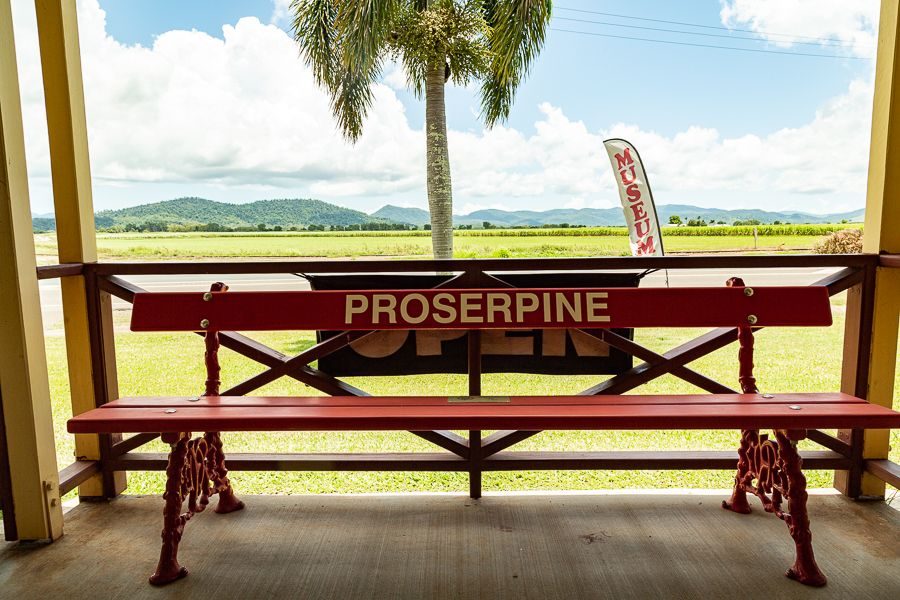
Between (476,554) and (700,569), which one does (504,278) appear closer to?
(476,554)

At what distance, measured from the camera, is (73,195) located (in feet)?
8.26

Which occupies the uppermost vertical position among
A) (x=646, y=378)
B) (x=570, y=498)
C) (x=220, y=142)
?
(x=220, y=142)

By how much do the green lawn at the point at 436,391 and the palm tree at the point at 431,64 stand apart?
3.85 m

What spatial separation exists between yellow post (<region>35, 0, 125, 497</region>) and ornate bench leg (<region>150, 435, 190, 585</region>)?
0.88 metres

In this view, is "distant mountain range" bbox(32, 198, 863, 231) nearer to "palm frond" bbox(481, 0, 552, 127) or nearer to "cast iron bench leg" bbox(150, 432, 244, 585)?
"palm frond" bbox(481, 0, 552, 127)

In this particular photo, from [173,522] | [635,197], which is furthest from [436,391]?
[635,197]

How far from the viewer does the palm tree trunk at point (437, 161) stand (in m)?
9.94

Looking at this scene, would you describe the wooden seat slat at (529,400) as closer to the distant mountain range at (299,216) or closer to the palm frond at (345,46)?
the palm frond at (345,46)

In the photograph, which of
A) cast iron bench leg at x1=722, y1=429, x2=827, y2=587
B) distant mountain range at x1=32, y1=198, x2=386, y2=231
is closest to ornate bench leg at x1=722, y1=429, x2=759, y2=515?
cast iron bench leg at x1=722, y1=429, x2=827, y2=587

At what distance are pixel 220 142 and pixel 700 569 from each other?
39.3 m

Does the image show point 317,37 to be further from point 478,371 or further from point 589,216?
point 589,216

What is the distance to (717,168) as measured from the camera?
49.4 m

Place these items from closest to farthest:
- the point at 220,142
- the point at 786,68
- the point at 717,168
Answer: the point at 220,142
the point at 786,68
the point at 717,168

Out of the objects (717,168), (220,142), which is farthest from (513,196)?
(220,142)
